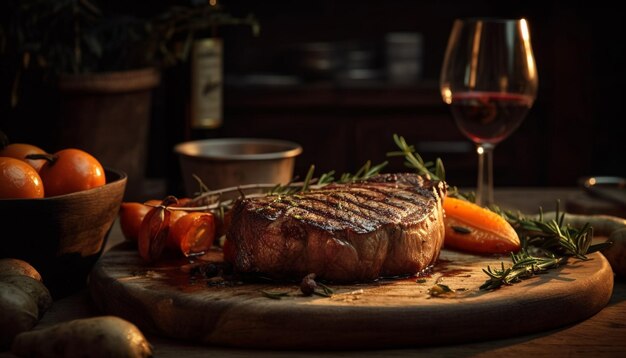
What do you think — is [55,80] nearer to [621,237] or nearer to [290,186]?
[290,186]

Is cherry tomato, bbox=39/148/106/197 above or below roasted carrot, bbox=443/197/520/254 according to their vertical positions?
above

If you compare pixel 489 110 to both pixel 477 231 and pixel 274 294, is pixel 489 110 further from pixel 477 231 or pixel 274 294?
pixel 274 294

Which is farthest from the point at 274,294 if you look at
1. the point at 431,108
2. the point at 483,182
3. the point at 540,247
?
the point at 431,108

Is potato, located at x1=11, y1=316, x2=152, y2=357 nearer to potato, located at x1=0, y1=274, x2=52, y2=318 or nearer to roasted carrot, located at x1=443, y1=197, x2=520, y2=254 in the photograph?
potato, located at x1=0, y1=274, x2=52, y2=318

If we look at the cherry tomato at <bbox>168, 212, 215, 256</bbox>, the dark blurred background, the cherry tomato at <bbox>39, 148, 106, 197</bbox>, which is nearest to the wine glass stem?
the cherry tomato at <bbox>168, 212, 215, 256</bbox>

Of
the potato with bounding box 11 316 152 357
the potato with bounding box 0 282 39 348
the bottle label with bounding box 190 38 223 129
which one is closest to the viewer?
the potato with bounding box 11 316 152 357

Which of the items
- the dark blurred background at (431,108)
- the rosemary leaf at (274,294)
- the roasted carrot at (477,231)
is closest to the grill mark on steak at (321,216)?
the rosemary leaf at (274,294)

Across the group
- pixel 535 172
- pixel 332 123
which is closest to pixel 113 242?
pixel 332 123
